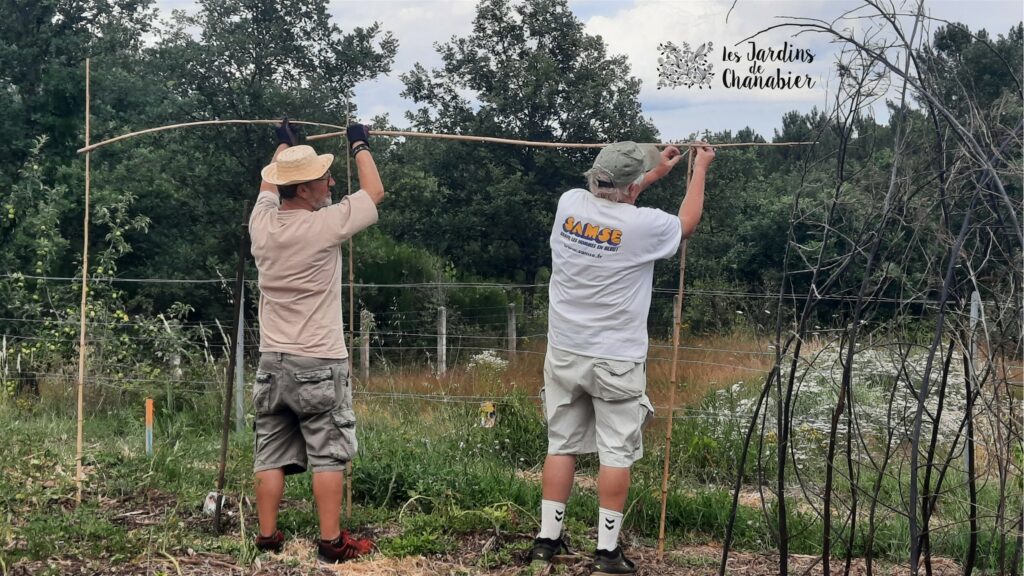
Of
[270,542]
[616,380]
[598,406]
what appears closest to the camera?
[616,380]

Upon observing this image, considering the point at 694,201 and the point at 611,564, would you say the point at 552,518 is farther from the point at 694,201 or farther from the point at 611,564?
the point at 694,201

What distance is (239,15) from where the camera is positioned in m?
18.4

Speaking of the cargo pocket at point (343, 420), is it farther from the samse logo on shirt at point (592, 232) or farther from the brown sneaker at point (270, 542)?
the samse logo on shirt at point (592, 232)

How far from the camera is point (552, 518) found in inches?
150

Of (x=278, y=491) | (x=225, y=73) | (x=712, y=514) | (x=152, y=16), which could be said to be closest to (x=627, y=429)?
(x=712, y=514)

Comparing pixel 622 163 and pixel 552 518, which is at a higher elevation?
pixel 622 163

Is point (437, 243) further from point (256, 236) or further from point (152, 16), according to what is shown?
point (256, 236)

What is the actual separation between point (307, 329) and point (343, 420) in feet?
1.40

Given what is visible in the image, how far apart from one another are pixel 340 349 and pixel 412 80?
54.2 ft

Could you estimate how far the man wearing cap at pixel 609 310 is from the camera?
365cm

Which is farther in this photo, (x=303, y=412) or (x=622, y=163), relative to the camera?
(x=303, y=412)

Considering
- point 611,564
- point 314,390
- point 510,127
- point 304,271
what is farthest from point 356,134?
point 510,127

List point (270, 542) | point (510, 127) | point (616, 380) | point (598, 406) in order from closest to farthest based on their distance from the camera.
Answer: point (616, 380) < point (598, 406) < point (270, 542) < point (510, 127)

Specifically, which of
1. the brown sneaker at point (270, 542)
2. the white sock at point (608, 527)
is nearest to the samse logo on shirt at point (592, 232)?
the white sock at point (608, 527)
